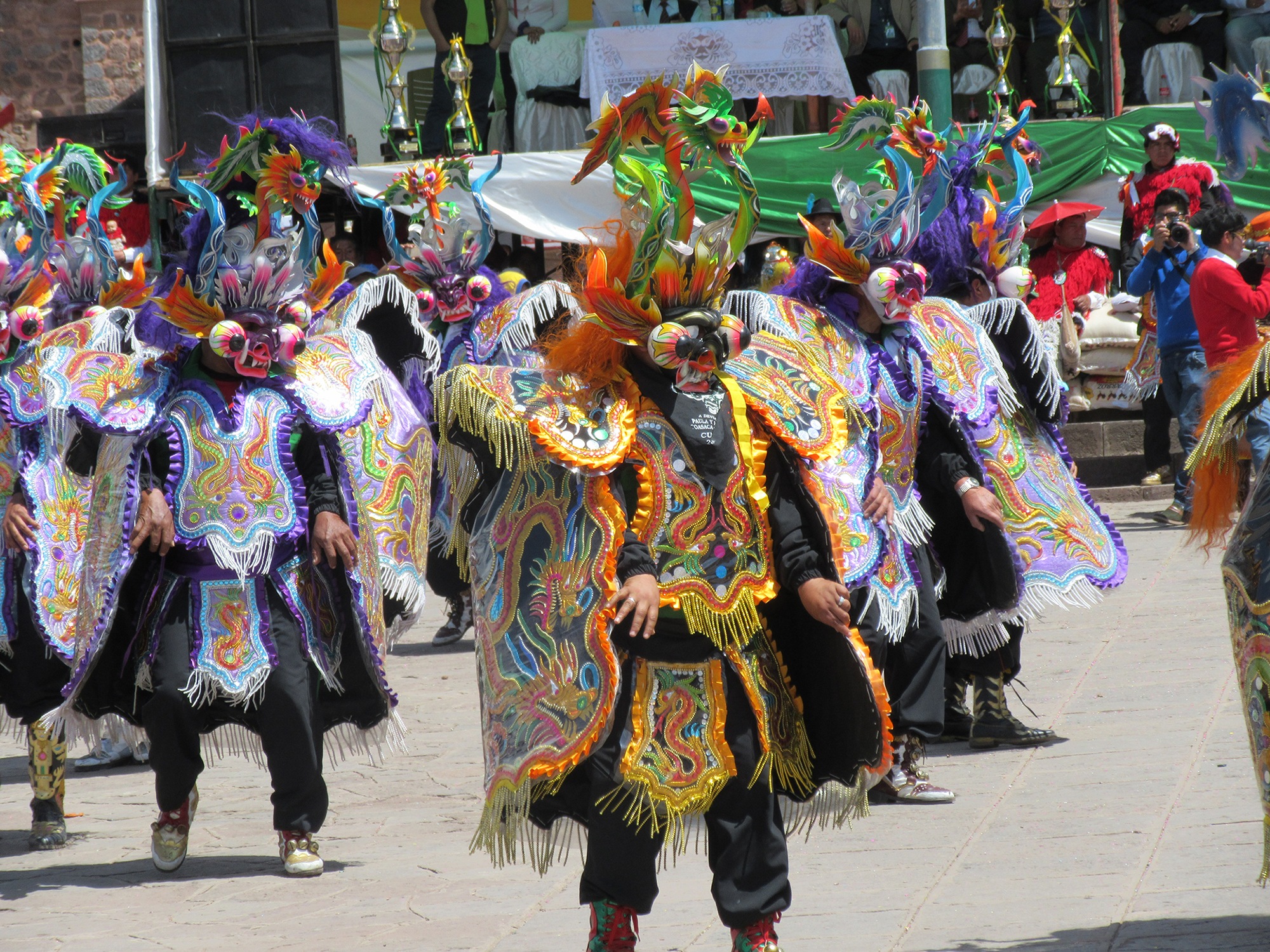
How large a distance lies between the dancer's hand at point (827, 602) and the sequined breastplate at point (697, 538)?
0.12m

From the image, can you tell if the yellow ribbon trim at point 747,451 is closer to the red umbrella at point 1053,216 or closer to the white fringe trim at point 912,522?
the white fringe trim at point 912,522

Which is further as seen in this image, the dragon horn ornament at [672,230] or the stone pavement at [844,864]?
the stone pavement at [844,864]

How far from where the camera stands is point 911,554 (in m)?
5.31

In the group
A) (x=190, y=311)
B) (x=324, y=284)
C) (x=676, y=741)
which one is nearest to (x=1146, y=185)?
(x=324, y=284)

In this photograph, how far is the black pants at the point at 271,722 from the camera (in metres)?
4.81

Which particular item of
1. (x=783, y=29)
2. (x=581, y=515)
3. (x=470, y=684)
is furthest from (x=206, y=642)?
(x=783, y=29)

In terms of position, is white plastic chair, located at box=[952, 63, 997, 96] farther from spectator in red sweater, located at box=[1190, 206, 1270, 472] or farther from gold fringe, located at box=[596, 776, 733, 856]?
gold fringe, located at box=[596, 776, 733, 856]

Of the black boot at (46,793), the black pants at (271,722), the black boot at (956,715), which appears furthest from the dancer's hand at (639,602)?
the black boot at (956,715)

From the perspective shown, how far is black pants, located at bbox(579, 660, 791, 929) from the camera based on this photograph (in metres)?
3.44

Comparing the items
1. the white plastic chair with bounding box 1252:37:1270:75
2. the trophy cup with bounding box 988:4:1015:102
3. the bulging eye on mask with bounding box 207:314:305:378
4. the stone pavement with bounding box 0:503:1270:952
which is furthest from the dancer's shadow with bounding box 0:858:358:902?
the white plastic chair with bounding box 1252:37:1270:75

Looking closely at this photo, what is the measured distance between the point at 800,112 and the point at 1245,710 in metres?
9.94

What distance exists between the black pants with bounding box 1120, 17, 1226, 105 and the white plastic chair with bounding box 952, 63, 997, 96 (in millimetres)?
1080

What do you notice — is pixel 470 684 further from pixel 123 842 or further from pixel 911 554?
pixel 911 554

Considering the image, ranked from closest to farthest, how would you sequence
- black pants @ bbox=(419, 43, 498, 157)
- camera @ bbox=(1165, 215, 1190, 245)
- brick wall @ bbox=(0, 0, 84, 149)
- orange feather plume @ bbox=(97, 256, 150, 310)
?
orange feather plume @ bbox=(97, 256, 150, 310)
camera @ bbox=(1165, 215, 1190, 245)
black pants @ bbox=(419, 43, 498, 157)
brick wall @ bbox=(0, 0, 84, 149)
